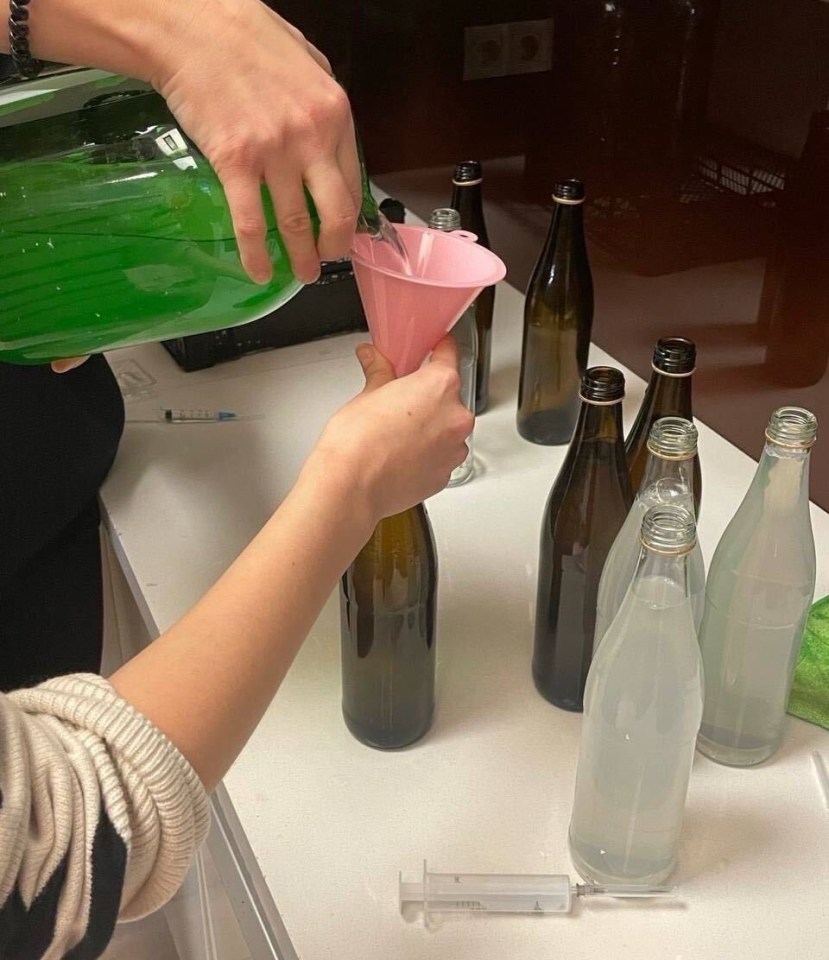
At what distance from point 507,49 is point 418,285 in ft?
2.72

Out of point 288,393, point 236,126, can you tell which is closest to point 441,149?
point 288,393

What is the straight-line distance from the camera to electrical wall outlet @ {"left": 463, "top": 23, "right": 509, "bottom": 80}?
1313 mm

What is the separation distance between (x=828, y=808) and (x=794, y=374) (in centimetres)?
43

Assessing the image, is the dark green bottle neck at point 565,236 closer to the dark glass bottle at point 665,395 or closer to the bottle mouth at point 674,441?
the dark glass bottle at point 665,395

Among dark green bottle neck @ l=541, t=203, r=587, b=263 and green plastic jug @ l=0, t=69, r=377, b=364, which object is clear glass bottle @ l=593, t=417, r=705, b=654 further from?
dark green bottle neck @ l=541, t=203, r=587, b=263

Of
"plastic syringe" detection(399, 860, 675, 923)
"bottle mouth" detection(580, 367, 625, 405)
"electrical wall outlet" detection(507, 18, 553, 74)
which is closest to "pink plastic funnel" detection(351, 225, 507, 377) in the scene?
"bottle mouth" detection(580, 367, 625, 405)

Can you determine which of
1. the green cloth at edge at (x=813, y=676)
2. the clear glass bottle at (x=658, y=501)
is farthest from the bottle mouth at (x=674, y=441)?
the green cloth at edge at (x=813, y=676)

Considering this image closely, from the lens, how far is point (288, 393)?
116 cm

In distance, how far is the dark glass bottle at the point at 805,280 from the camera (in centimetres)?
87

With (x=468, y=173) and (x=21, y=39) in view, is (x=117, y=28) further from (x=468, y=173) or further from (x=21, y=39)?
(x=468, y=173)

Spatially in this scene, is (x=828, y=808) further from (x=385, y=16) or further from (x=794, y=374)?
(x=385, y=16)

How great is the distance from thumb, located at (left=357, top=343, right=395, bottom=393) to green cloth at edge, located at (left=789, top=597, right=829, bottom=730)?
353 mm

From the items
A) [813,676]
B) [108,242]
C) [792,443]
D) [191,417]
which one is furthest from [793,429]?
[191,417]

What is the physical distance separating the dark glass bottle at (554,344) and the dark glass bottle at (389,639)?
15.0 inches
